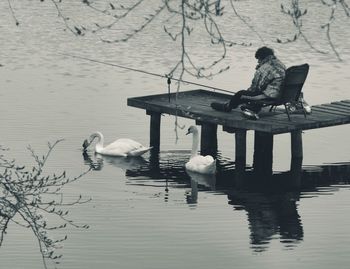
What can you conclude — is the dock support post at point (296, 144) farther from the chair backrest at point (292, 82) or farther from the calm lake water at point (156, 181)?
the chair backrest at point (292, 82)

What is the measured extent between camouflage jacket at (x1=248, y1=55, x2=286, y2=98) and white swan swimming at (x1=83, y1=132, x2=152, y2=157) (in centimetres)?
360

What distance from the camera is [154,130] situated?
30.0 metres

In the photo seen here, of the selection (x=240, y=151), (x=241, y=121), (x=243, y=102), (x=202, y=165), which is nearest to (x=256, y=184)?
(x=202, y=165)

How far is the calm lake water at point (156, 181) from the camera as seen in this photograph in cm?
1991

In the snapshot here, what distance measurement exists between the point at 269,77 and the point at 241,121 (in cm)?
127

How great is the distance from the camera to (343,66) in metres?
46.3

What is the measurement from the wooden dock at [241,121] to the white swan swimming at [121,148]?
85cm

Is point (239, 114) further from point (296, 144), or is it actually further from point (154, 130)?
point (154, 130)

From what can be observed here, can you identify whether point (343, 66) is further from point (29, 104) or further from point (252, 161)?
point (252, 161)

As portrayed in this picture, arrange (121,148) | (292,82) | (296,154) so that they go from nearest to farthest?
(292,82)
(296,154)
(121,148)

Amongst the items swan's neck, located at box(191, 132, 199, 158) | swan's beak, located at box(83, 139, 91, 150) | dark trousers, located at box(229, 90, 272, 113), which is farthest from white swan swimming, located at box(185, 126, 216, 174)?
swan's beak, located at box(83, 139, 91, 150)

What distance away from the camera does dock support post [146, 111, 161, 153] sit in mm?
29906

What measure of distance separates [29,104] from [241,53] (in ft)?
53.2

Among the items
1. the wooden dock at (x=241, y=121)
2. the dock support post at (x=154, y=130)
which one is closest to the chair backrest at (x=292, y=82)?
the wooden dock at (x=241, y=121)
